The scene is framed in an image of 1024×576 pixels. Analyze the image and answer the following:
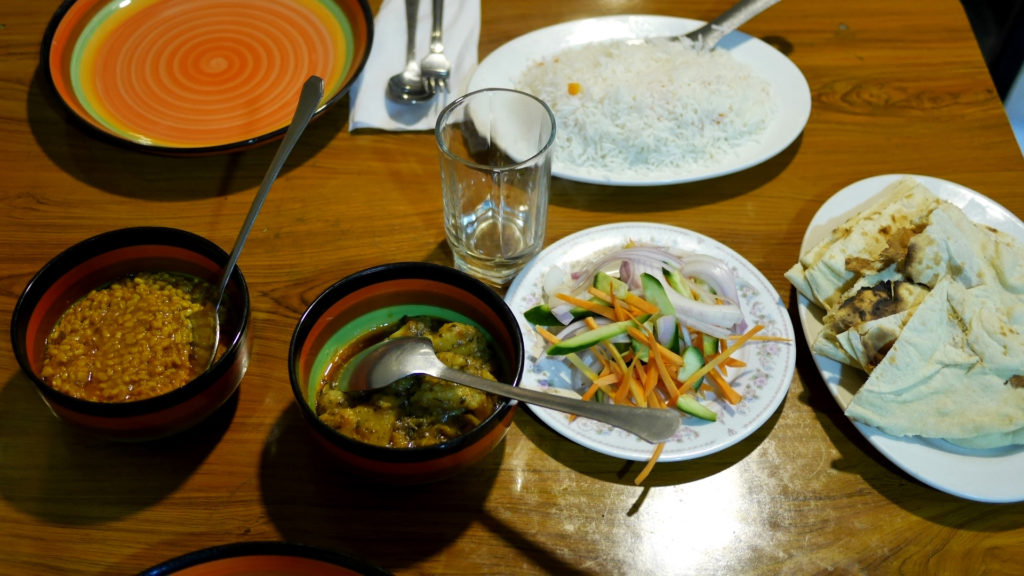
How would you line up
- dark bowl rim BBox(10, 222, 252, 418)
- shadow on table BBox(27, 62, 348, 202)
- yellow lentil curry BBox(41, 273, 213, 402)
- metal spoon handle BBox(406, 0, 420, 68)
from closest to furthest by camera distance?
dark bowl rim BBox(10, 222, 252, 418)
yellow lentil curry BBox(41, 273, 213, 402)
shadow on table BBox(27, 62, 348, 202)
metal spoon handle BBox(406, 0, 420, 68)

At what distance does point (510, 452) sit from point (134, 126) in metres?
1.00

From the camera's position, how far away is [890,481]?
44.8 inches

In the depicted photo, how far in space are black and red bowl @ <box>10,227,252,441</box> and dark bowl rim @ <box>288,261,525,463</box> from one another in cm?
11

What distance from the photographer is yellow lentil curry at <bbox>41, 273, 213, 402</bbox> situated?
3.51 feet

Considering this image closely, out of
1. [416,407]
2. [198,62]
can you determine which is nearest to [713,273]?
[416,407]

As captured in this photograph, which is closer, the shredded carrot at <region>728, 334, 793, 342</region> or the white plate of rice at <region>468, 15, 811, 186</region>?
the shredded carrot at <region>728, 334, 793, 342</region>

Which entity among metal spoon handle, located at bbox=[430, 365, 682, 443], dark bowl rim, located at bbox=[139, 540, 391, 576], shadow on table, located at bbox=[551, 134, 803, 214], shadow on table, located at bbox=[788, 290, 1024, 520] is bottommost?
shadow on table, located at bbox=[788, 290, 1024, 520]

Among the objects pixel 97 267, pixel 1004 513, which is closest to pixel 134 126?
pixel 97 267

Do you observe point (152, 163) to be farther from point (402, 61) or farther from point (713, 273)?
point (713, 273)

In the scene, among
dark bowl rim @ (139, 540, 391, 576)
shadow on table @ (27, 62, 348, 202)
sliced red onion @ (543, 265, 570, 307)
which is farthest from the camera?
shadow on table @ (27, 62, 348, 202)

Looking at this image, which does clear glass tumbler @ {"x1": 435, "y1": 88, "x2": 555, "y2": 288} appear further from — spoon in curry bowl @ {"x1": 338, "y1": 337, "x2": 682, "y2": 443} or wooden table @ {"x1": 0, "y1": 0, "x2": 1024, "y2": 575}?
spoon in curry bowl @ {"x1": 338, "y1": 337, "x2": 682, "y2": 443}

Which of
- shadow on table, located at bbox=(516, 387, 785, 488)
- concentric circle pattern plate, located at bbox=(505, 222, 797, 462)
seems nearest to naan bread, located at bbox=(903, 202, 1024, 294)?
concentric circle pattern plate, located at bbox=(505, 222, 797, 462)

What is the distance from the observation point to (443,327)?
1113mm

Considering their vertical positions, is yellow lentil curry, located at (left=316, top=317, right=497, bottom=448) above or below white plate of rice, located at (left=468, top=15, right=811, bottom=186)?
below
